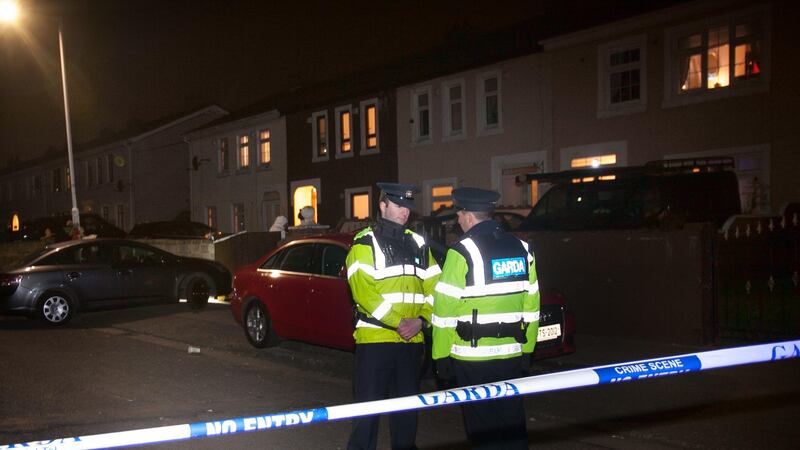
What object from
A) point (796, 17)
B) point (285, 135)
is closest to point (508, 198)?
point (796, 17)

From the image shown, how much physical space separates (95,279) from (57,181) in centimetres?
4341

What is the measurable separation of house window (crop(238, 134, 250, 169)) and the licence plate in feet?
84.8

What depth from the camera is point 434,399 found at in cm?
307

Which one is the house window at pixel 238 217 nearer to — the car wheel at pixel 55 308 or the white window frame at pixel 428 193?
the white window frame at pixel 428 193

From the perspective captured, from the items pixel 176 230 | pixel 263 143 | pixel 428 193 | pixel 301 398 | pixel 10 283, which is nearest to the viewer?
pixel 301 398

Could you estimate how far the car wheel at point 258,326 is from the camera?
965 cm

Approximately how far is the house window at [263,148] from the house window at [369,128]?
6.72 metres

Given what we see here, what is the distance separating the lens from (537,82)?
62.6 ft

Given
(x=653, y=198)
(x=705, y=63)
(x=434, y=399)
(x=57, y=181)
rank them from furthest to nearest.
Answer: (x=57, y=181), (x=705, y=63), (x=653, y=198), (x=434, y=399)

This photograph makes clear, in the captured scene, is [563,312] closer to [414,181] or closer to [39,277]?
[39,277]

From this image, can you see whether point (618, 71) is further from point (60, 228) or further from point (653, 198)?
point (60, 228)

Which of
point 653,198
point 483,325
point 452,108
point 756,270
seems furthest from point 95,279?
point 452,108

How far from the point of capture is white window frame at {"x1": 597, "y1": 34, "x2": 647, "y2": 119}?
659 inches

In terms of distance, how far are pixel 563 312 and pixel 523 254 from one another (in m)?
3.63
